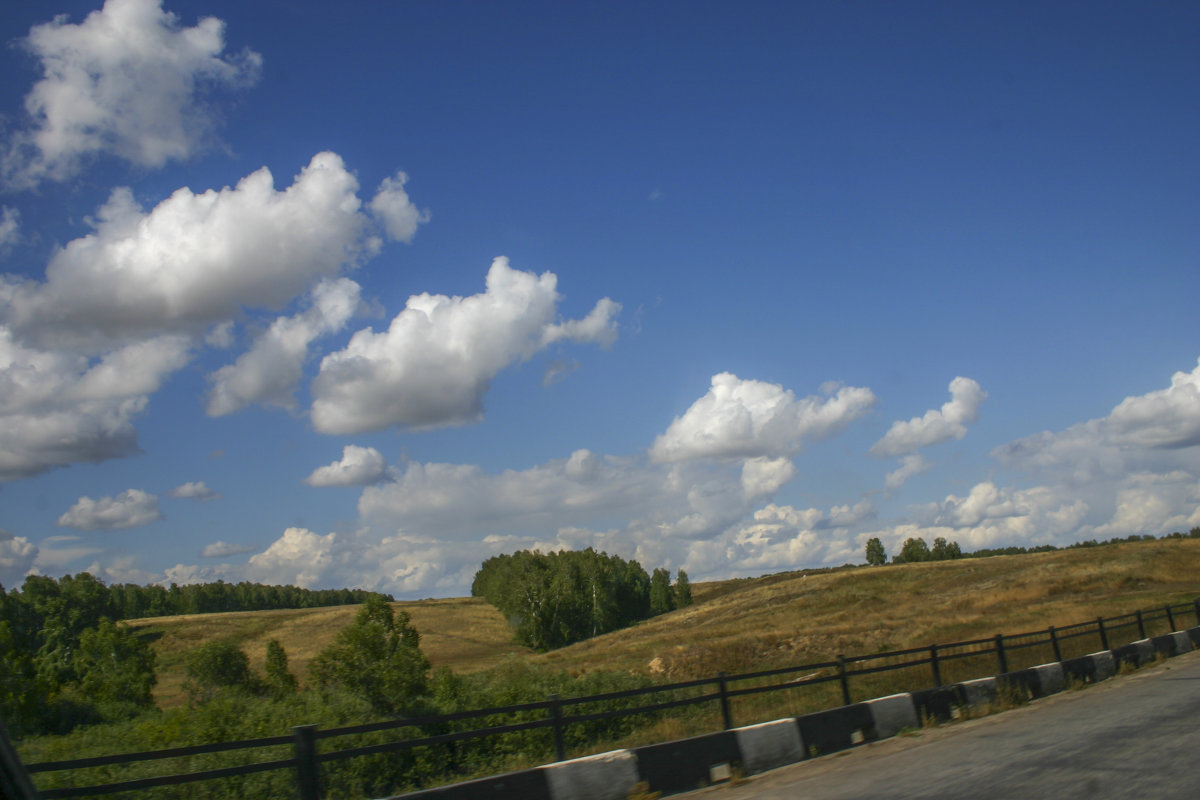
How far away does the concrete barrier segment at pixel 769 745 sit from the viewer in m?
9.82

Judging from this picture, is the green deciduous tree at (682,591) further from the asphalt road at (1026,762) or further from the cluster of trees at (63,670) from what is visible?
the asphalt road at (1026,762)

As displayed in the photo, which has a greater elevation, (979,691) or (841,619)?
(979,691)

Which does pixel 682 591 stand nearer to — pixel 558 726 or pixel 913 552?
pixel 913 552

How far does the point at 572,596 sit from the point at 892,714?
9630cm

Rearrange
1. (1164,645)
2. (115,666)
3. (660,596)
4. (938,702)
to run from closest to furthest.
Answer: (938,702) < (1164,645) < (115,666) < (660,596)

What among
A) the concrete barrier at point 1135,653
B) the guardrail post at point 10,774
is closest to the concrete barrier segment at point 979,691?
the concrete barrier at point 1135,653

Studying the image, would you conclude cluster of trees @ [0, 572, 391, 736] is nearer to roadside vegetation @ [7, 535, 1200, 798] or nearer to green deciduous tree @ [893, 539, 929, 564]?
roadside vegetation @ [7, 535, 1200, 798]

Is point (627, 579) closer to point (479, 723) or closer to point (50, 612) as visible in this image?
point (50, 612)

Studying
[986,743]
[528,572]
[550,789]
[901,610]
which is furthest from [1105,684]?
[528,572]

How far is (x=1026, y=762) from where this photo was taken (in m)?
8.75

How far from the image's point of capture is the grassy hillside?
43906 mm

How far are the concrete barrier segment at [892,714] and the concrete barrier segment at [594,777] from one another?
5.03 meters

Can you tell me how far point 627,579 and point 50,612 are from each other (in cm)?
8327

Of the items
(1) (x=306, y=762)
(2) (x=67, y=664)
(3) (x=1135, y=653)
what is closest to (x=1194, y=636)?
(3) (x=1135, y=653)
